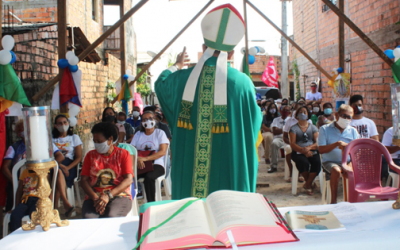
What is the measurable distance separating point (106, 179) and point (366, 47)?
25.2 feet

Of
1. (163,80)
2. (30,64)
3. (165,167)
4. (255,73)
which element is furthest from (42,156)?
(255,73)

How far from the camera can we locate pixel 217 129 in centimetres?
285

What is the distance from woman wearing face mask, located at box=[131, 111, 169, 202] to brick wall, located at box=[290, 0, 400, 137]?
16.3 ft

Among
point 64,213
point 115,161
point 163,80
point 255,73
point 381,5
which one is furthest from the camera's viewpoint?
point 255,73

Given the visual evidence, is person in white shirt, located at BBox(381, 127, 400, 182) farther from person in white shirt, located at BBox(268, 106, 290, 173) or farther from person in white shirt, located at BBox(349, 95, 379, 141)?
person in white shirt, located at BBox(268, 106, 290, 173)

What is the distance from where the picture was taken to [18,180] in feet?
13.8

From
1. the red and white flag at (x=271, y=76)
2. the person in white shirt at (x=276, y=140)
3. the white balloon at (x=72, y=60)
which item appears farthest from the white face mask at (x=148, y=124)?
the red and white flag at (x=271, y=76)

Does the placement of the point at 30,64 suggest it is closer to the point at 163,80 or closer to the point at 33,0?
the point at 33,0

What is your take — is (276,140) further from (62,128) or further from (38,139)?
(38,139)

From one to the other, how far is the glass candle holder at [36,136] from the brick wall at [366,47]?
7291 mm

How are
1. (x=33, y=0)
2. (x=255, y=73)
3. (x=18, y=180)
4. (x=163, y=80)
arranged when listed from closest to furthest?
(x=163, y=80), (x=18, y=180), (x=33, y=0), (x=255, y=73)

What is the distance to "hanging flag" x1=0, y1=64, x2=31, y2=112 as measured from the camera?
3.89 metres

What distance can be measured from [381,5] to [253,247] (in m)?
8.30

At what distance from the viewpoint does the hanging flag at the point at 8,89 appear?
3887 millimetres
